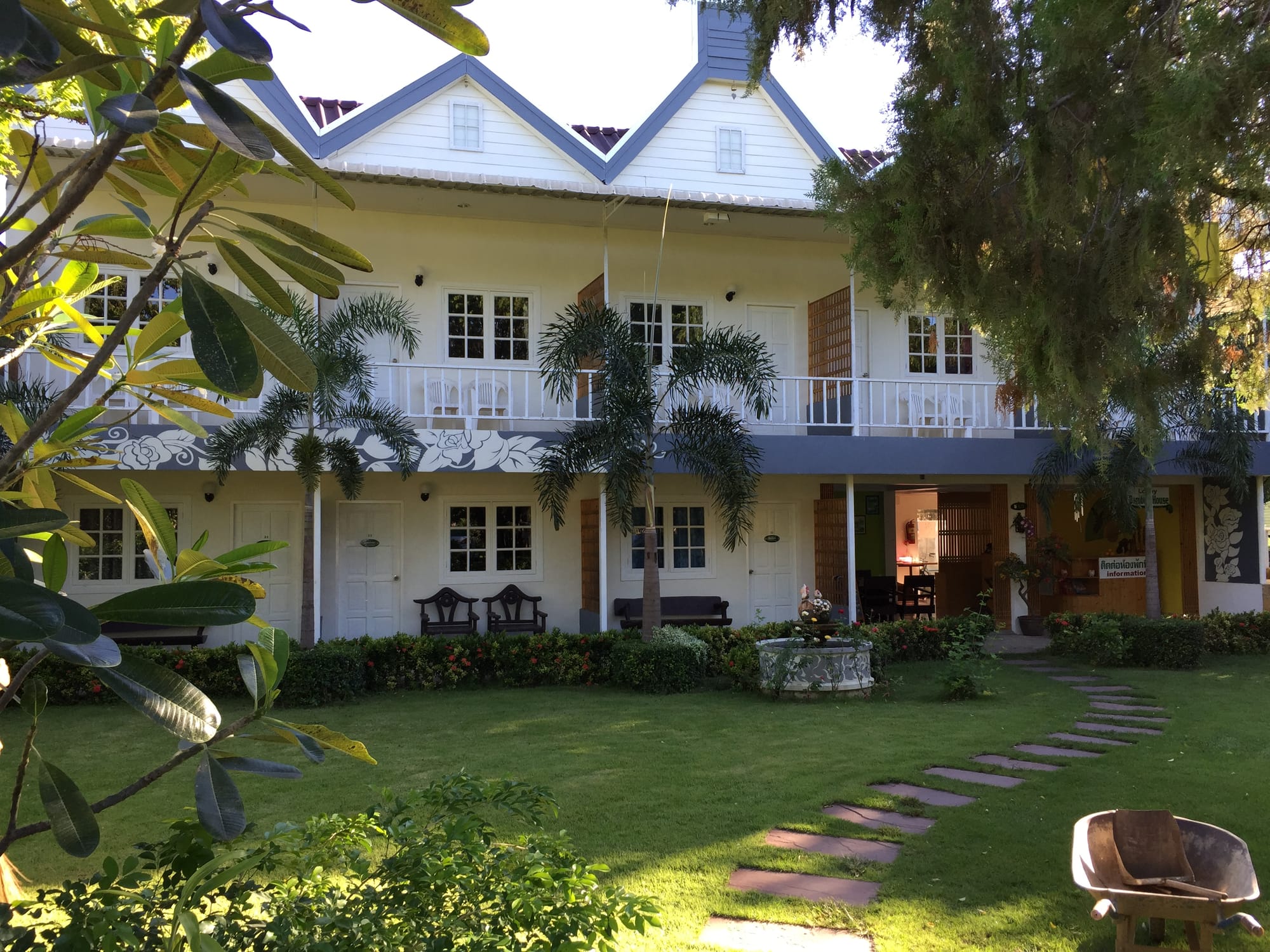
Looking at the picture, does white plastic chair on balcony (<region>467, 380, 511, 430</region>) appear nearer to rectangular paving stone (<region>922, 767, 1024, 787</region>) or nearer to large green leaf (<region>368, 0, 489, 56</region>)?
rectangular paving stone (<region>922, 767, 1024, 787</region>)

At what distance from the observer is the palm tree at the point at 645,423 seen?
11.1m

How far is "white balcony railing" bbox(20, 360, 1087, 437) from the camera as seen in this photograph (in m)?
12.2

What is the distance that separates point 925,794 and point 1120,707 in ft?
14.7

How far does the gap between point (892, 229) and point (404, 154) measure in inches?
363

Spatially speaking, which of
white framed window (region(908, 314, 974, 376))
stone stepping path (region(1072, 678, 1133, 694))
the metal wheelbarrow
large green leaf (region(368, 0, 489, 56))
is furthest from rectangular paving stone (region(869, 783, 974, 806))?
white framed window (region(908, 314, 974, 376))

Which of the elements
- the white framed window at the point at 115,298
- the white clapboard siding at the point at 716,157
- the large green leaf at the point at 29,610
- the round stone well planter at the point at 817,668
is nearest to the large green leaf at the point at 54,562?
the large green leaf at the point at 29,610

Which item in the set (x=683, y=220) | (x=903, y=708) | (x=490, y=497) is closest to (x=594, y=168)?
(x=683, y=220)

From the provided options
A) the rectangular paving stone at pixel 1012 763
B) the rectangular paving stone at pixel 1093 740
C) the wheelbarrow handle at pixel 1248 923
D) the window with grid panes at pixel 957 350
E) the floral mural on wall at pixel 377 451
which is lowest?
the rectangular paving stone at pixel 1093 740

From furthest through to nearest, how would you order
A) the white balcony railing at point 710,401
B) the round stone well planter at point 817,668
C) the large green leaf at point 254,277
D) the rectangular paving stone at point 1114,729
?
the white balcony railing at point 710,401
the round stone well planter at point 817,668
the rectangular paving stone at point 1114,729
the large green leaf at point 254,277

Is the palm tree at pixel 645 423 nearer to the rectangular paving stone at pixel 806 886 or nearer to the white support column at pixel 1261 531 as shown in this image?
the rectangular paving stone at pixel 806 886

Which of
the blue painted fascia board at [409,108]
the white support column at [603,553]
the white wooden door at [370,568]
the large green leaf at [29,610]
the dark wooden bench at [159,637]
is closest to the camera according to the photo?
the large green leaf at [29,610]

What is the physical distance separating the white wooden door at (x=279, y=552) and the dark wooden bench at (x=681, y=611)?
4.28 m

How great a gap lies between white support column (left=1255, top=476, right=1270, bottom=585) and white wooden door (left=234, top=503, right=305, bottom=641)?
13.9 metres

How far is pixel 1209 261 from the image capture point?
556cm
